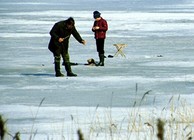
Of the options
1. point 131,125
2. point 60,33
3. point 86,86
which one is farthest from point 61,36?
point 131,125

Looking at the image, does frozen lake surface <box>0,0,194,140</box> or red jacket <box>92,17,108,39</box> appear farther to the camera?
red jacket <box>92,17,108,39</box>

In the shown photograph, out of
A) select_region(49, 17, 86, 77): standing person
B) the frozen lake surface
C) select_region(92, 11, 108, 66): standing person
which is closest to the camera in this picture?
the frozen lake surface

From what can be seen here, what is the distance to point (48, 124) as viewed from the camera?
8.46 m

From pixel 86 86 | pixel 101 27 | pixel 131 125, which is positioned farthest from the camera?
pixel 101 27

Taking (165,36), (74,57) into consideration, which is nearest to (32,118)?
(74,57)

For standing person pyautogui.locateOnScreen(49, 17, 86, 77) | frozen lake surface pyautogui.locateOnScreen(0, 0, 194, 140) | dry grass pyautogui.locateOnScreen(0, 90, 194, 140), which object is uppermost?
standing person pyautogui.locateOnScreen(49, 17, 86, 77)

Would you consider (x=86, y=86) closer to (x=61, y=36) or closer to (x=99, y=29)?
(x=61, y=36)

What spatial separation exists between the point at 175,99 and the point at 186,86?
6.25ft

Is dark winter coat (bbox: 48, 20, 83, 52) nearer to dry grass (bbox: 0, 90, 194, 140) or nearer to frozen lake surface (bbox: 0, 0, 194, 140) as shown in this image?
frozen lake surface (bbox: 0, 0, 194, 140)

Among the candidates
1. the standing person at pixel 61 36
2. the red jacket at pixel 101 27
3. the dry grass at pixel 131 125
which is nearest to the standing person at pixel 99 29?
the red jacket at pixel 101 27

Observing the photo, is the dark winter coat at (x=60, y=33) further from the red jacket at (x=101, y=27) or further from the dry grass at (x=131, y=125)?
the dry grass at (x=131, y=125)

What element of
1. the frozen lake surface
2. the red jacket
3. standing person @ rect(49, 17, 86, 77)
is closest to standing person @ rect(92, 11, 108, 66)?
the red jacket

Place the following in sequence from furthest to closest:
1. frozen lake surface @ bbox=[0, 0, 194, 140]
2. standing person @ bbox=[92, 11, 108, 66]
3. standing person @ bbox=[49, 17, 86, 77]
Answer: standing person @ bbox=[92, 11, 108, 66], standing person @ bbox=[49, 17, 86, 77], frozen lake surface @ bbox=[0, 0, 194, 140]

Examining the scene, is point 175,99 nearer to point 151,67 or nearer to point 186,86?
point 186,86
